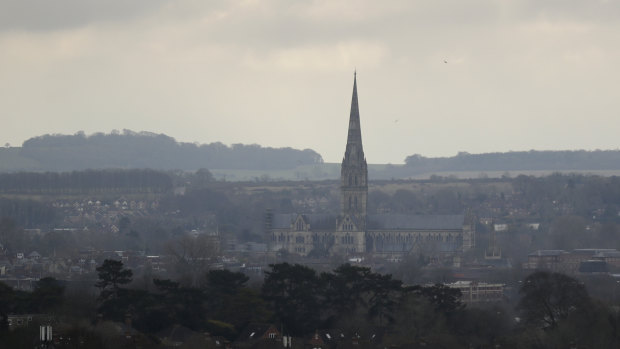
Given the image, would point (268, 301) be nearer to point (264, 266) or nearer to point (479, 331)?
point (479, 331)

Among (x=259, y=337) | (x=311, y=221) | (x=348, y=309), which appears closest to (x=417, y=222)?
(x=311, y=221)

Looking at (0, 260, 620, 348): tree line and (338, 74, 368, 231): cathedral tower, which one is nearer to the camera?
A: (0, 260, 620, 348): tree line

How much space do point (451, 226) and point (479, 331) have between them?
326 feet

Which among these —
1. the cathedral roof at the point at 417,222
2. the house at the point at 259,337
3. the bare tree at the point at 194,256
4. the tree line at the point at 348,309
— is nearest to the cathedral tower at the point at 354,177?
the cathedral roof at the point at 417,222

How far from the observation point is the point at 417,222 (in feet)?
638

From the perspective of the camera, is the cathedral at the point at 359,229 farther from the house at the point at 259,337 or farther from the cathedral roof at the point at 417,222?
the house at the point at 259,337

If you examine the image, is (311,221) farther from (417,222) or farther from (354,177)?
(417,222)

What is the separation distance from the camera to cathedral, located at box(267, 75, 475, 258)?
191 metres

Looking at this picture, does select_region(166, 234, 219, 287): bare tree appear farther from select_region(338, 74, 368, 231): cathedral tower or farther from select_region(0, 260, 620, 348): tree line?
select_region(338, 74, 368, 231): cathedral tower

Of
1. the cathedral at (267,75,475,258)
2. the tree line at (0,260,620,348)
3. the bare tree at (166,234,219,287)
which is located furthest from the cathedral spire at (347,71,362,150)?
the tree line at (0,260,620,348)

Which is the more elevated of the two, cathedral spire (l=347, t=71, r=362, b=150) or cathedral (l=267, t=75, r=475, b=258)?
cathedral spire (l=347, t=71, r=362, b=150)

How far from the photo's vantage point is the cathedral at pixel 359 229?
19112 cm

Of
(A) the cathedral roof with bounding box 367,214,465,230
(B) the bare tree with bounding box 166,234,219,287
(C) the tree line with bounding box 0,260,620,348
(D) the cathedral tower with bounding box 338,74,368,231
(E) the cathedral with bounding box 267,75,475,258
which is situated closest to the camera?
(C) the tree line with bounding box 0,260,620,348

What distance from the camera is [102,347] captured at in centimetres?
7512
